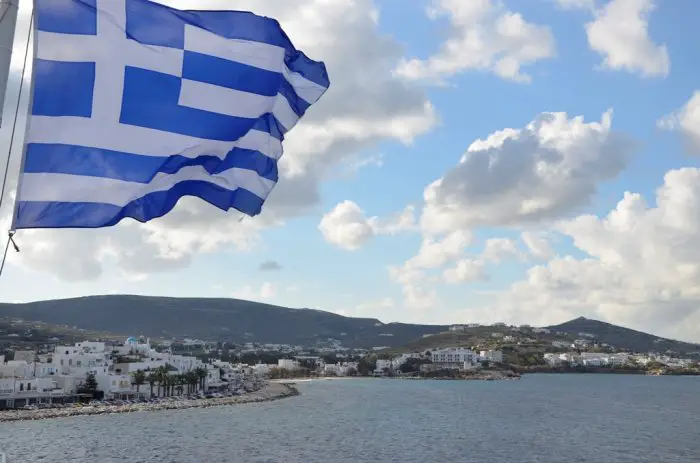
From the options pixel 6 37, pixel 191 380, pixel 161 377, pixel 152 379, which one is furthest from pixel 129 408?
pixel 6 37

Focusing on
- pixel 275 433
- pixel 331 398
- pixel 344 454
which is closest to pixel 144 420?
pixel 275 433

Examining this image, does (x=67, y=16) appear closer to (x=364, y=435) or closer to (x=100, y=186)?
(x=100, y=186)

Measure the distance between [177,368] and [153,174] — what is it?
427 feet

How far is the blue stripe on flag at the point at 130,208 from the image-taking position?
10277 millimetres

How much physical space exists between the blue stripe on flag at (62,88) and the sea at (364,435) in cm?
4581

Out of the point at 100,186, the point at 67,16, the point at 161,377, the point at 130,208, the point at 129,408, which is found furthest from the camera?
the point at 161,377

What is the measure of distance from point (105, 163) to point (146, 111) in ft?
3.67

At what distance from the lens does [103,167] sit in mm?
10938

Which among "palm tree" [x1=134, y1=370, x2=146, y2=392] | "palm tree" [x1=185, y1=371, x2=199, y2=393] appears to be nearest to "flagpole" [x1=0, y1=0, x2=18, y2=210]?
"palm tree" [x1=134, y1=370, x2=146, y2=392]

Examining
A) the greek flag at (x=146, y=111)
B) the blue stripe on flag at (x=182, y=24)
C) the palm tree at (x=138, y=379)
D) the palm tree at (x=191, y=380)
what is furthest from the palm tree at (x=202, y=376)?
the blue stripe on flag at (x=182, y=24)

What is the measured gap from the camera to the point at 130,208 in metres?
11.4

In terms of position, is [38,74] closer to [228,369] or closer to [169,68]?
[169,68]

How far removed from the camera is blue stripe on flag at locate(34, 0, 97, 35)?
10.2 metres

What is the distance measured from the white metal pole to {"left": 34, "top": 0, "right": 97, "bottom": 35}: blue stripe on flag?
123 centimetres
